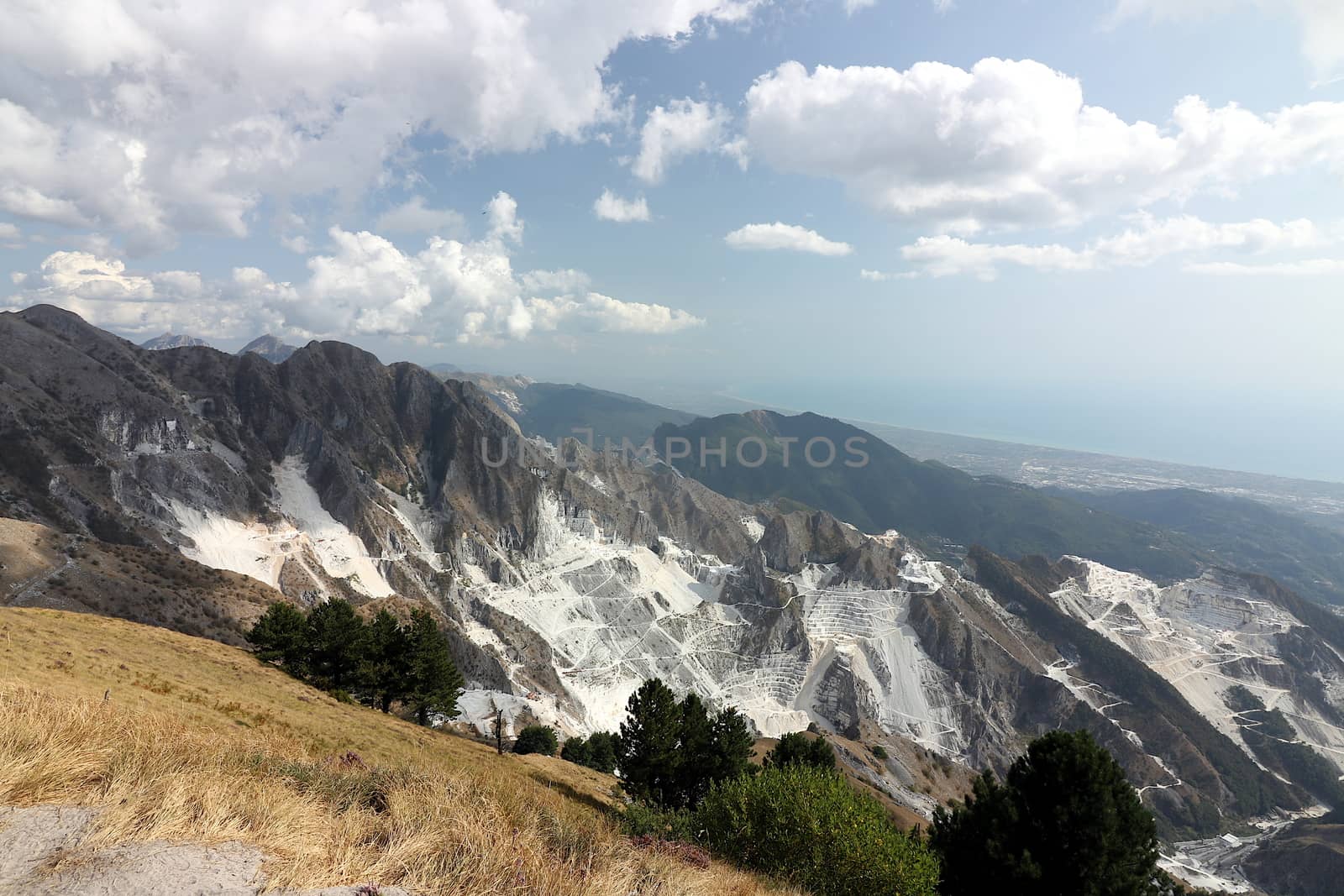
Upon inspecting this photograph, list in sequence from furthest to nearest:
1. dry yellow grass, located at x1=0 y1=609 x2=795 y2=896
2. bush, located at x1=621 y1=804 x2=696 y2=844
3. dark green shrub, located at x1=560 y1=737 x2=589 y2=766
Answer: dark green shrub, located at x1=560 y1=737 x2=589 y2=766 < bush, located at x1=621 y1=804 x2=696 y2=844 < dry yellow grass, located at x1=0 y1=609 x2=795 y2=896

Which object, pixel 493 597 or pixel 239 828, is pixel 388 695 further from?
pixel 493 597

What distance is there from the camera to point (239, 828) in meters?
6.53

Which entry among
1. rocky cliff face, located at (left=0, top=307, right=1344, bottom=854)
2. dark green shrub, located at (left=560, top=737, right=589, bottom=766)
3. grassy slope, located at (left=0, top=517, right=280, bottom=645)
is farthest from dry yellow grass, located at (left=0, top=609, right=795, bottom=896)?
rocky cliff face, located at (left=0, top=307, right=1344, bottom=854)

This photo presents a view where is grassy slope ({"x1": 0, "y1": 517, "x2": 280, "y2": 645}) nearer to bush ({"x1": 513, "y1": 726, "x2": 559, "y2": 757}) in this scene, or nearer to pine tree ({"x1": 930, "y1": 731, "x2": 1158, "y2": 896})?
bush ({"x1": 513, "y1": 726, "x2": 559, "y2": 757})

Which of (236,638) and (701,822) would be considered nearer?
(701,822)

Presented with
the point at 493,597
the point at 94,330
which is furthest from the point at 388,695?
the point at 94,330

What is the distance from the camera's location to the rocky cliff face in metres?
89.0

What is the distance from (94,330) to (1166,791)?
211 meters

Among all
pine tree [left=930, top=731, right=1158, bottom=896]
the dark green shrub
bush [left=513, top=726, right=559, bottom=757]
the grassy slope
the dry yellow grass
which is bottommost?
bush [left=513, top=726, right=559, bottom=757]

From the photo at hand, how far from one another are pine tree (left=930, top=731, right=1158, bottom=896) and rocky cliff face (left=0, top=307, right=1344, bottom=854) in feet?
221

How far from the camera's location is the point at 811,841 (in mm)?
12406

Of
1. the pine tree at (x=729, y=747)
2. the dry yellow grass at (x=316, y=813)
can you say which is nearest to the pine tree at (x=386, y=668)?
the pine tree at (x=729, y=747)

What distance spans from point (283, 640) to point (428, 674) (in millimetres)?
10073

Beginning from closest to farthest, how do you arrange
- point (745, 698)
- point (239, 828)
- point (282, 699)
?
point (239, 828)
point (282, 699)
point (745, 698)
